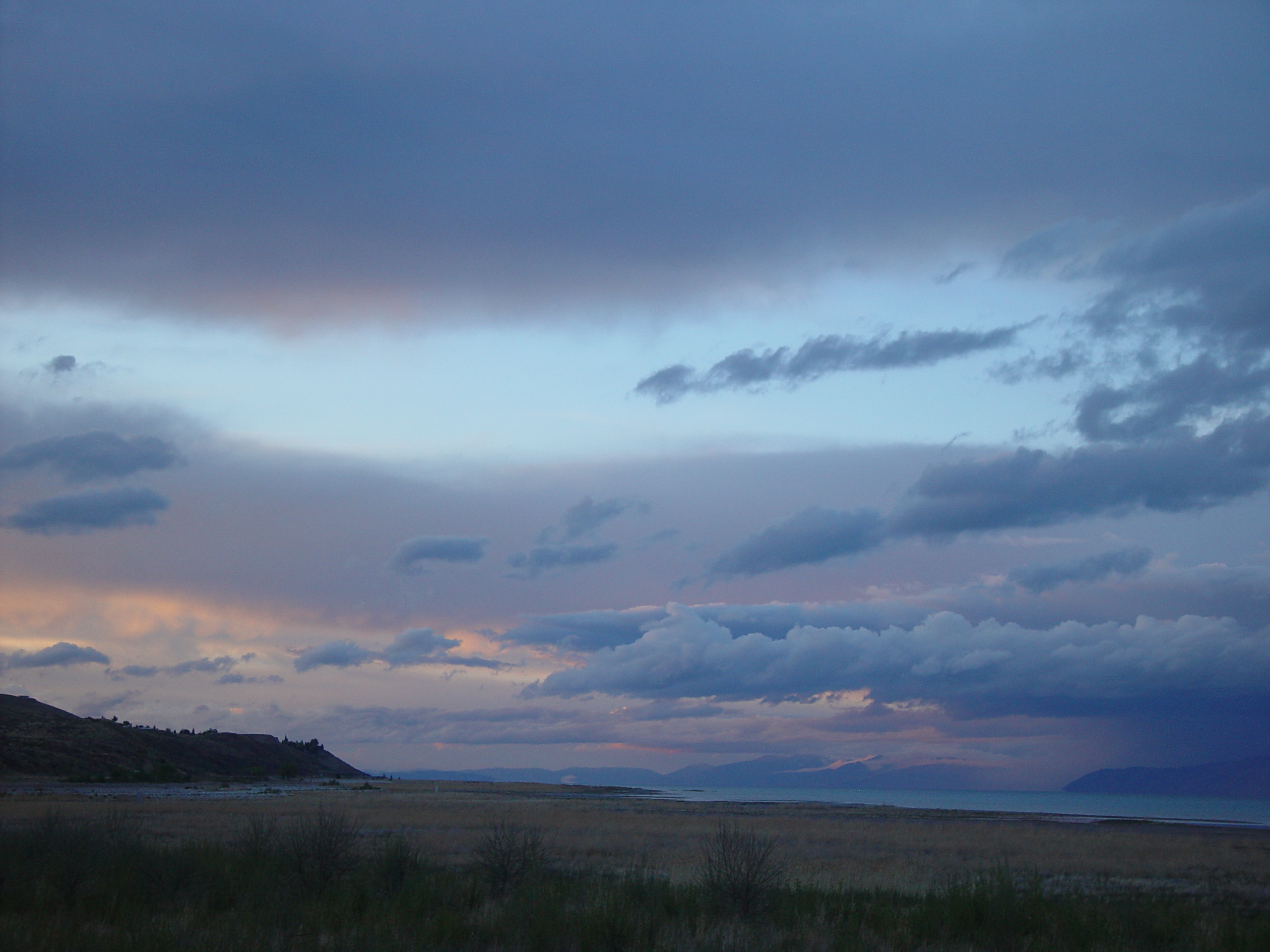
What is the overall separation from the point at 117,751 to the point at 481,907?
106 metres

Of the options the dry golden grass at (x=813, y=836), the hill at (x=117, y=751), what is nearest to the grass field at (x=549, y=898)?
the dry golden grass at (x=813, y=836)

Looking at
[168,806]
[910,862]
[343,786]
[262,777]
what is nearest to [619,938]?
[910,862]

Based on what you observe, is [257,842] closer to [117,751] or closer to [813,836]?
[813,836]

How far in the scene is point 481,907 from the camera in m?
17.4

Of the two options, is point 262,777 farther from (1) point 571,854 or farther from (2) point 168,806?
(1) point 571,854

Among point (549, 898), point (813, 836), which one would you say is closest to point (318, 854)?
point (549, 898)

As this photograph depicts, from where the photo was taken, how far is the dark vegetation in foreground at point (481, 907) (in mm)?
13578

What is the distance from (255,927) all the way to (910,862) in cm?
2393

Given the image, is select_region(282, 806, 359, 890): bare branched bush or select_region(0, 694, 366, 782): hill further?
select_region(0, 694, 366, 782): hill

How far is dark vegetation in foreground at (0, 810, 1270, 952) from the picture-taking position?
44.5 ft

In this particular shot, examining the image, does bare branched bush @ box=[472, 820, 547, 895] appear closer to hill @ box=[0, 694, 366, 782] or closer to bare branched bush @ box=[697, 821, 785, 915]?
bare branched bush @ box=[697, 821, 785, 915]

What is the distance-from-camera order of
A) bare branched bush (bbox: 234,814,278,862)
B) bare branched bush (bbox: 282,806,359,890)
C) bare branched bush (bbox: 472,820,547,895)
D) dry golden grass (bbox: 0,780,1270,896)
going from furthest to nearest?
dry golden grass (bbox: 0,780,1270,896), bare branched bush (bbox: 472,820,547,895), bare branched bush (bbox: 234,814,278,862), bare branched bush (bbox: 282,806,359,890)

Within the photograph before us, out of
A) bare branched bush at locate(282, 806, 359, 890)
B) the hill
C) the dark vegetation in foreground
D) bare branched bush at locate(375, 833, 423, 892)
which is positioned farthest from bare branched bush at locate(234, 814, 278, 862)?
the hill

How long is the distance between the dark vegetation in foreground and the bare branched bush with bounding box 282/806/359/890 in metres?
0.04
